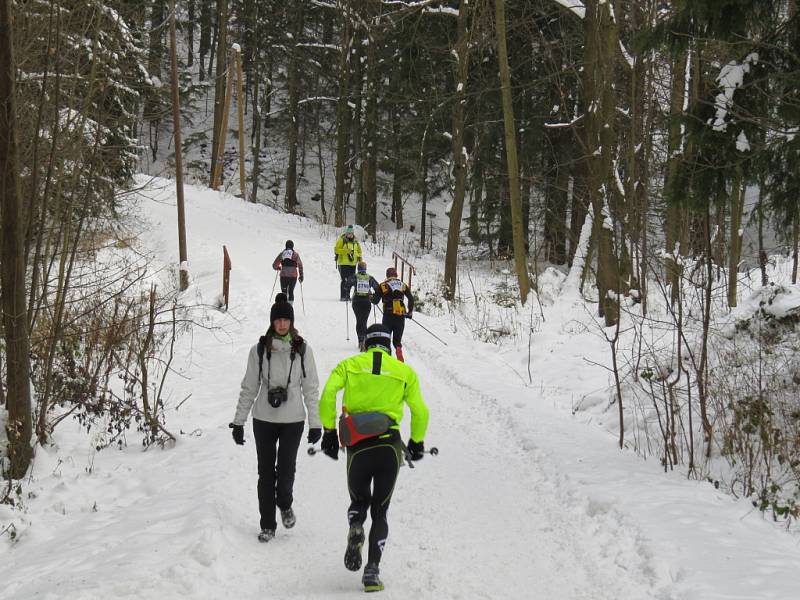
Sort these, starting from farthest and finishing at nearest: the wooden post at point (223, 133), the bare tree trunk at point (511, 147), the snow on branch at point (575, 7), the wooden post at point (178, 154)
A: the wooden post at point (223, 133) < the wooden post at point (178, 154) < the bare tree trunk at point (511, 147) < the snow on branch at point (575, 7)

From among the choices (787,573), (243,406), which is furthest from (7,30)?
(787,573)

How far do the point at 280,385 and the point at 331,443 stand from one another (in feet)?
2.81

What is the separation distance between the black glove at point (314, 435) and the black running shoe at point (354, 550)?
81 centimetres

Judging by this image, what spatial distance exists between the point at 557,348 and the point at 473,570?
8.23 metres

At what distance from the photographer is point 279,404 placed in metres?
5.52

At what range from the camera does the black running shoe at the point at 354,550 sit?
4.76 metres

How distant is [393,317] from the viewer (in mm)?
12023

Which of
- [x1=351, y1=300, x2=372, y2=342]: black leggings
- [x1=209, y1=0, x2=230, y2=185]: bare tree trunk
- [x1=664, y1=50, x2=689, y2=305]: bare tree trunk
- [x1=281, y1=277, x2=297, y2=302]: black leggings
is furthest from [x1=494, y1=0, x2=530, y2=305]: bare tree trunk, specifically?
[x1=209, y1=0, x2=230, y2=185]: bare tree trunk

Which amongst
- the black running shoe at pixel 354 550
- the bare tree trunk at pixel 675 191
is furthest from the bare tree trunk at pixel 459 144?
the black running shoe at pixel 354 550

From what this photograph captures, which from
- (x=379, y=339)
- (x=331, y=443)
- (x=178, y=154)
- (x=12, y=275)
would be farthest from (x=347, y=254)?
(x=331, y=443)

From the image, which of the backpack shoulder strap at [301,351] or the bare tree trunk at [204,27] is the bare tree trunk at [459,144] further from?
the bare tree trunk at [204,27]

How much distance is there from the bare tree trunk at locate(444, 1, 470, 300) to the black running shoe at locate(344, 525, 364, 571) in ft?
47.8

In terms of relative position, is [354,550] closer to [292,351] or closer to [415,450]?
[415,450]

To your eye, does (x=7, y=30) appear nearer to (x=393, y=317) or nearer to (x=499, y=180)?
(x=393, y=317)
